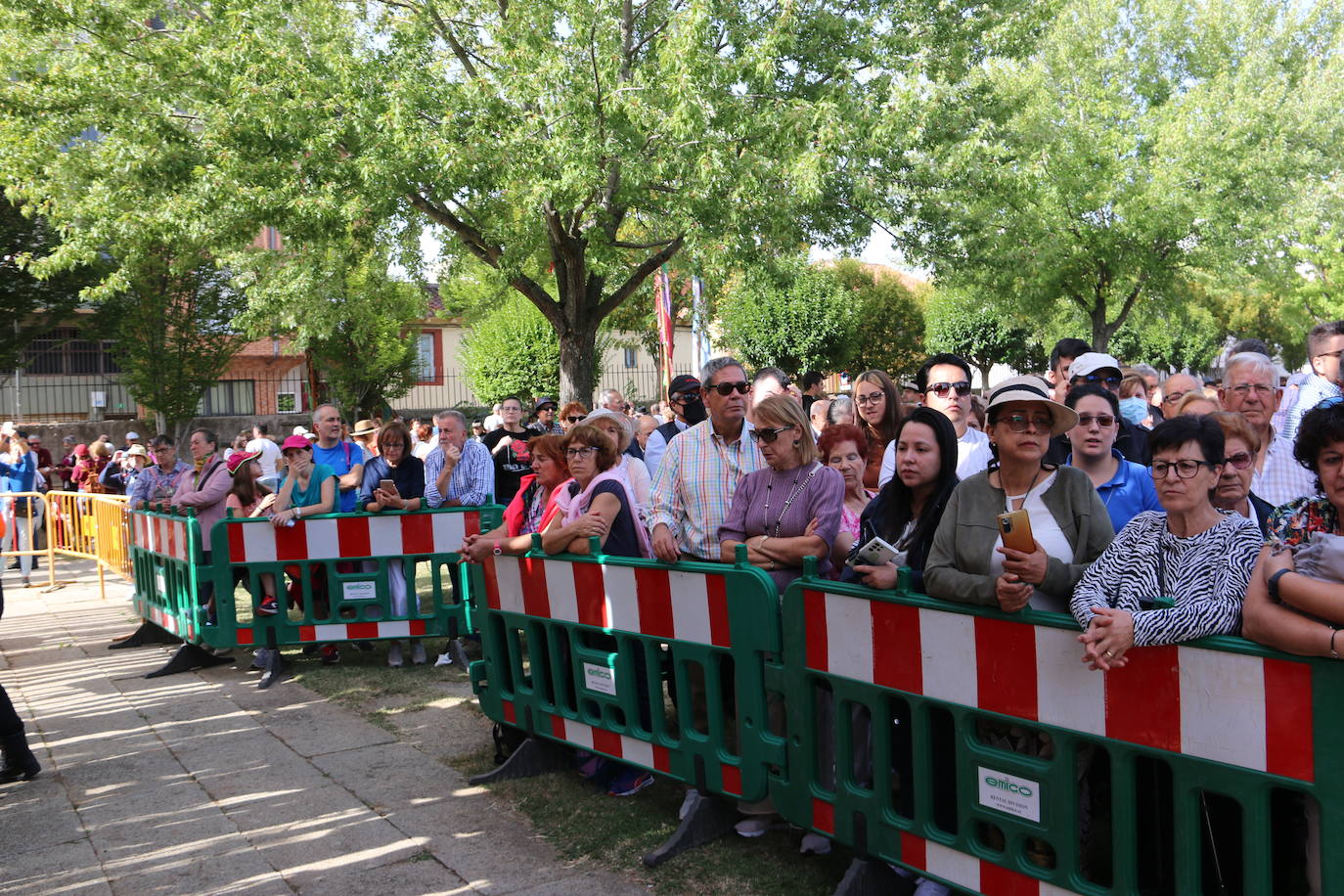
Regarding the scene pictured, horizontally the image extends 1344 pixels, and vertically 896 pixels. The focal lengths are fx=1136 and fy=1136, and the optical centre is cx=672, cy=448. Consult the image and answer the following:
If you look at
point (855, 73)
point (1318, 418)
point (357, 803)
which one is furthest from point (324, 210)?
point (1318, 418)

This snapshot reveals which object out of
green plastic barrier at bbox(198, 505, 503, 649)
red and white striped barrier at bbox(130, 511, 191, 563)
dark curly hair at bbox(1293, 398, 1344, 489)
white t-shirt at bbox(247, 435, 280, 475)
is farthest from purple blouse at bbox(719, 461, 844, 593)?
white t-shirt at bbox(247, 435, 280, 475)

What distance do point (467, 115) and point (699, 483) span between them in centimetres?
1244

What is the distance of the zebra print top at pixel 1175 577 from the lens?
2994 millimetres

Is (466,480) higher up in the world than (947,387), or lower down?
lower down

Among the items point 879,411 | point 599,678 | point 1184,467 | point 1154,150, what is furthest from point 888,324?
point 1184,467

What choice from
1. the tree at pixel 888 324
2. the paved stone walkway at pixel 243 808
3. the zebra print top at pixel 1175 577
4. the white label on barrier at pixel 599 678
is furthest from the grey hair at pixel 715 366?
the tree at pixel 888 324

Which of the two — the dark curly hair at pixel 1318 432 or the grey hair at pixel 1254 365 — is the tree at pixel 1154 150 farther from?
the dark curly hair at pixel 1318 432

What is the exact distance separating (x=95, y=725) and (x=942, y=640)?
237 inches

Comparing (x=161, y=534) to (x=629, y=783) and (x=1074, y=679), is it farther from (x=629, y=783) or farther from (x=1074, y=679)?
(x=1074, y=679)

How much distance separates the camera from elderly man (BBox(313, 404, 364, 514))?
31.5ft

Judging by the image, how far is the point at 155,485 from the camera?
11.4m

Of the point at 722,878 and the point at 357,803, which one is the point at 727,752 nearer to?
the point at 722,878

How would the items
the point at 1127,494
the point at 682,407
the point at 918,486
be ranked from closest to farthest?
the point at 918,486 → the point at 1127,494 → the point at 682,407

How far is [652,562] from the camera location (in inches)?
192
